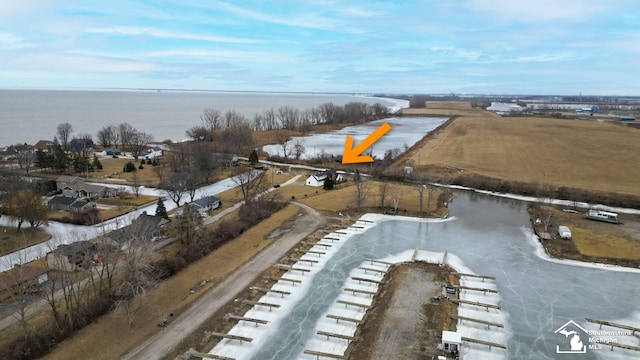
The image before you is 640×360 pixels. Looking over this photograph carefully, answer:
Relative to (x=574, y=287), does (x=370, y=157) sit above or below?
above

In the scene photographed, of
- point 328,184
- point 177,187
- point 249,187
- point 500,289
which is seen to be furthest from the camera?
point 328,184

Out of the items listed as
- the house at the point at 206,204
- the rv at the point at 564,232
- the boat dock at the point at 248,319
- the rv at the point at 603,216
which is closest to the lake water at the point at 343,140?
the house at the point at 206,204

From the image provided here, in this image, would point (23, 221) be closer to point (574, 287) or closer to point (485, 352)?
point (485, 352)

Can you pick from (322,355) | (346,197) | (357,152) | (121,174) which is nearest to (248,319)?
(322,355)

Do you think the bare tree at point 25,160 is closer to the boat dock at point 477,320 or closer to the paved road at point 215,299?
the paved road at point 215,299

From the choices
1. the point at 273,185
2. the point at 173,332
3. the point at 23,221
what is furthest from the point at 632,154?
the point at 23,221

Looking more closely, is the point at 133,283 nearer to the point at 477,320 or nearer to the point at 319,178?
the point at 477,320

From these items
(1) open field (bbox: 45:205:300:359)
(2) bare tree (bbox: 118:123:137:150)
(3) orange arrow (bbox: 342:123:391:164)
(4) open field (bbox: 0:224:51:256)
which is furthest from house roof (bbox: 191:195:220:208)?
(2) bare tree (bbox: 118:123:137:150)
